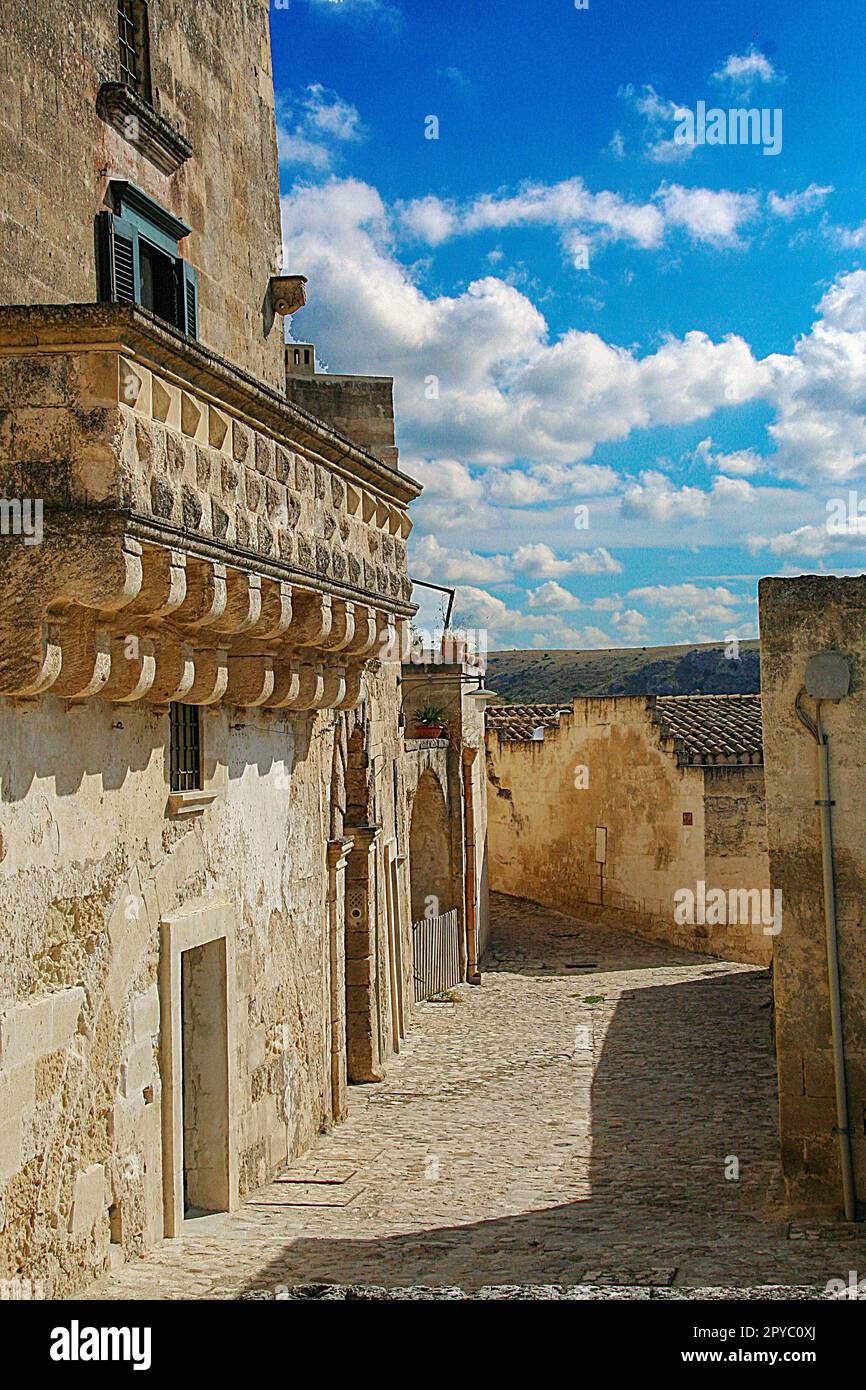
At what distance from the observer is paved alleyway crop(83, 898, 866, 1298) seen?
6727 millimetres

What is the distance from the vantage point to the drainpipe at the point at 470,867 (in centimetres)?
1906

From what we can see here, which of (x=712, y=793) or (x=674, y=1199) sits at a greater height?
(x=712, y=793)

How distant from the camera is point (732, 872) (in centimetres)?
2120

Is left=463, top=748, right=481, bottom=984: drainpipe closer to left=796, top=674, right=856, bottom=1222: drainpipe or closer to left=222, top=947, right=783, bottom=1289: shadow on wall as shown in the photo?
left=222, top=947, right=783, bottom=1289: shadow on wall

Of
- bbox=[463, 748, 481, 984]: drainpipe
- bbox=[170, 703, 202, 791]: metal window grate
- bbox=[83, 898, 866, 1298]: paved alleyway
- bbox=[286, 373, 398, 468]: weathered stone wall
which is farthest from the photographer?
bbox=[463, 748, 481, 984]: drainpipe

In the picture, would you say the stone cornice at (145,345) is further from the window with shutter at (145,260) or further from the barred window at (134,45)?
the barred window at (134,45)

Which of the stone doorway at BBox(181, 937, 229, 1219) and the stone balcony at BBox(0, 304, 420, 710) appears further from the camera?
the stone doorway at BBox(181, 937, 229, 1219)

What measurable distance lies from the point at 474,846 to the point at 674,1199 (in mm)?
11505

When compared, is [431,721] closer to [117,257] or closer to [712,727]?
[712,727]

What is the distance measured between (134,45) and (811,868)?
7304mm

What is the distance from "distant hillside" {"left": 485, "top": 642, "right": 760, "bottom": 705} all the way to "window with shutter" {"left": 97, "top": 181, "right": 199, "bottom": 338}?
64.5 m

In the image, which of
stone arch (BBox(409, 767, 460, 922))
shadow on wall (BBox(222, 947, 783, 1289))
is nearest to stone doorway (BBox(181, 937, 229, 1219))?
shadow on wall (BBox(222, 947, 783, 1289))
